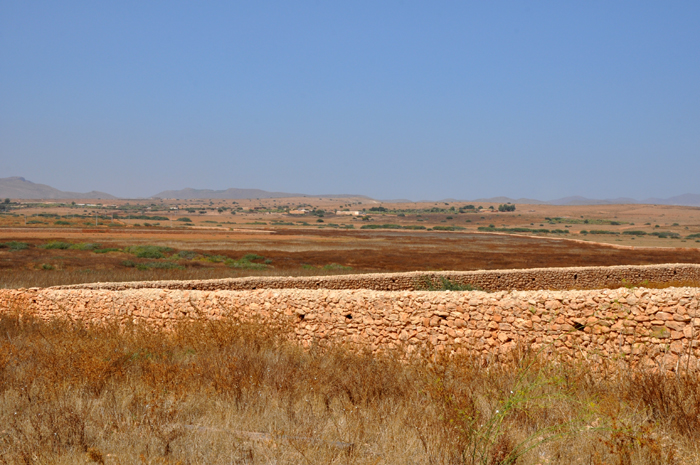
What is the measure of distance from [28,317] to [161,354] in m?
6.35

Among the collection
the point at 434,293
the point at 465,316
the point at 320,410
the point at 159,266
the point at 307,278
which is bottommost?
the point at 159,266

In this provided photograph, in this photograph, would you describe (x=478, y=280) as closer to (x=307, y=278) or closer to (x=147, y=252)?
(x=307, y=278)

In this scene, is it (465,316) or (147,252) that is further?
(147,252)

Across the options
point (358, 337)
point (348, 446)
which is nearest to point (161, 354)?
point (358, 337)

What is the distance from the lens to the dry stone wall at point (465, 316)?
26.1 feet

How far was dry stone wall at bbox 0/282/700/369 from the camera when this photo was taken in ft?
26.1

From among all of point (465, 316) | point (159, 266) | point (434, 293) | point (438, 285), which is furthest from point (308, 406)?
point (159, 266)

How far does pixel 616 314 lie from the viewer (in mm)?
8336

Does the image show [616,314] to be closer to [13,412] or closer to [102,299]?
[13,412]

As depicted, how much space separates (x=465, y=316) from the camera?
9.59 meters

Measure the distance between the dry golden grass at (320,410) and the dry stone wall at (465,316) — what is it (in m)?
0.64

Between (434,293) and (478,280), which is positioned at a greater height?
(434,293)

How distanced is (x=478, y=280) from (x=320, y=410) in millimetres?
16810

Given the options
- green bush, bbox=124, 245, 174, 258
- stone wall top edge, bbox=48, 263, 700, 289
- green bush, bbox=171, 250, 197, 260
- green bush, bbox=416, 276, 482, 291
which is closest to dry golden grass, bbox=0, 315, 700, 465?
stone wall top edge, bbox=48, 263, 700, 289
